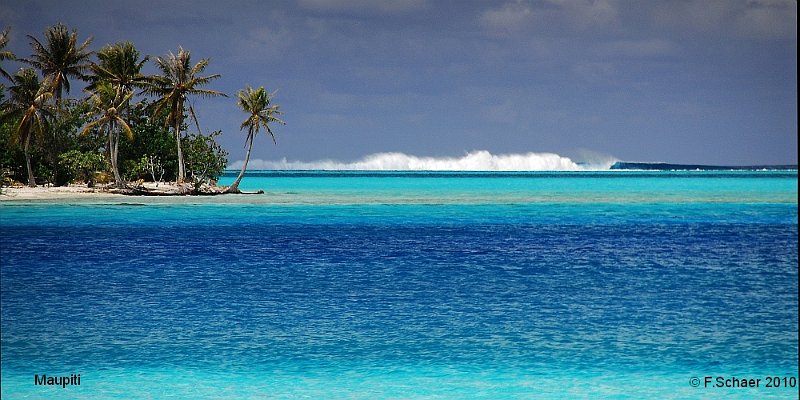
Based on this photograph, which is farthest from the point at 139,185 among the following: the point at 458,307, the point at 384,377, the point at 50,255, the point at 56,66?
the point at 384,377

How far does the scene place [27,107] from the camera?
42750 mm

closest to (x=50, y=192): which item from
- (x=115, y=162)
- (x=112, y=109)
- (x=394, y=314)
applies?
(x=115, y=162)

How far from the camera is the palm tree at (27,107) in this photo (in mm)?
42188

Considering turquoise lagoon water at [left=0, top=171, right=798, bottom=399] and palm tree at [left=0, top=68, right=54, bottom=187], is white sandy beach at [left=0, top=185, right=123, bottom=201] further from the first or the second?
turquoise lagoon water at [left=0, top=171, right=798, bottom=399]

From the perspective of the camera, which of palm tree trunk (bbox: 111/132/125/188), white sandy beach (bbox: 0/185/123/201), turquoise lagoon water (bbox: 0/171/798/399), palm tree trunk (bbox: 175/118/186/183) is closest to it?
turquoise lagoon water (bbox: 0/171/798/399)

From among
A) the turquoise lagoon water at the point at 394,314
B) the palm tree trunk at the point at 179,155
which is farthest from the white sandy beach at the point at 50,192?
the turquoise lagoon water at the point at 394,314

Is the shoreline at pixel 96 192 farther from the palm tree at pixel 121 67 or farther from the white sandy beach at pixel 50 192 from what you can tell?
the palm tree at pixel 121 67

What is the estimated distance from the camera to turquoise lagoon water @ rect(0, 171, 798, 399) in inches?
349

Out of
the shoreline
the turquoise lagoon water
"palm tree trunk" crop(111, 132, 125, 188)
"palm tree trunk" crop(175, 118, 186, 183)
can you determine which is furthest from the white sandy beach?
the turquoise lagoon water

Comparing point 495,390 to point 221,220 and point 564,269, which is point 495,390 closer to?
point 564,269

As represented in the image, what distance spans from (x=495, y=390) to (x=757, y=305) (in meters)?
6.68

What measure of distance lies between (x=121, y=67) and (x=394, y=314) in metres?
35.5

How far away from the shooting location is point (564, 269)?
17.5 m

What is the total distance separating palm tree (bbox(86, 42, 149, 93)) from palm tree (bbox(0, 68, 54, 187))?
298 cm
